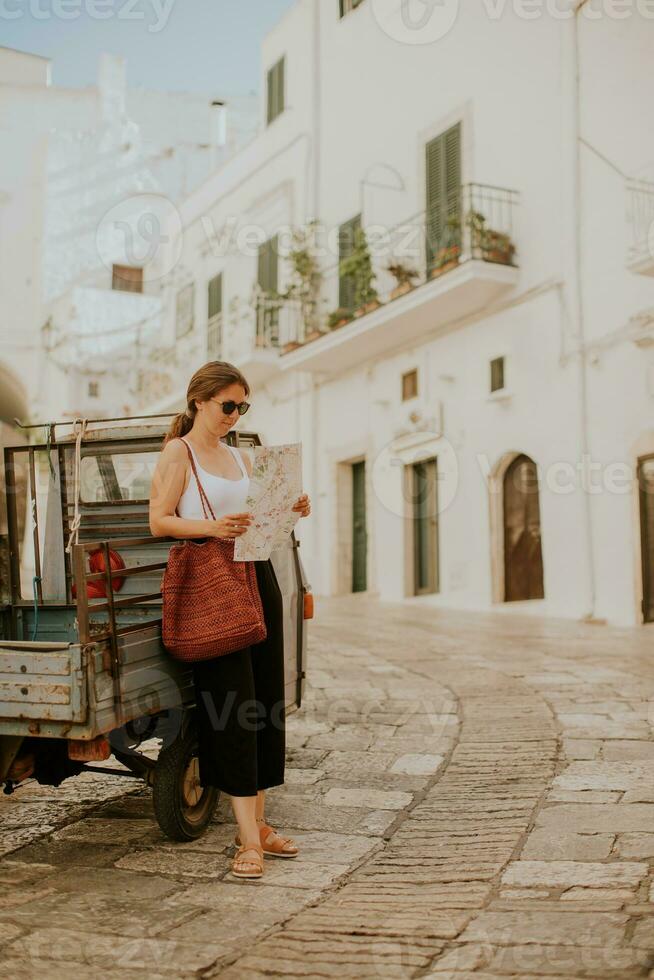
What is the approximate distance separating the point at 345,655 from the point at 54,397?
65.4 feet

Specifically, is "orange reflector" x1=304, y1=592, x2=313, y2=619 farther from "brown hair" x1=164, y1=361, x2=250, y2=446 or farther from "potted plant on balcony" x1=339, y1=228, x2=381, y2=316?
"potted plant on balcony" x1=339, y1=228, x2=381, y2=316

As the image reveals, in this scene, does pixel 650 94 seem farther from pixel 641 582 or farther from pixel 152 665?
pixel 152 665

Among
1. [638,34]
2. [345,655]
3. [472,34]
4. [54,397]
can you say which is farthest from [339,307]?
[54,397]

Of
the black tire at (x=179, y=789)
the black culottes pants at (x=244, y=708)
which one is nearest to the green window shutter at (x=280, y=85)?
the black culottes pants at (x=244, y=708)

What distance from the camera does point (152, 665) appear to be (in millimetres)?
3527

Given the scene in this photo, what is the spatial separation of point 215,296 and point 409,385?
7.46 m

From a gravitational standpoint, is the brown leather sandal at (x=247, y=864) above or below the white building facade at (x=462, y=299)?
below

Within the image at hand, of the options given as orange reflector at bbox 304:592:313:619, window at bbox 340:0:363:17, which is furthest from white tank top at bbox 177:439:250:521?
window at bbox 340:0:363:17

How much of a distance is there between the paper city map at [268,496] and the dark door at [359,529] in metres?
13.8

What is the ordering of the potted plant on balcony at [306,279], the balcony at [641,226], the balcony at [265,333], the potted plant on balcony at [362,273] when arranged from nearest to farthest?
1. the balcony at [641,226]
2. the potted plant on balcony at [362,273]
3. the potted plant on balcony at [306,279]
4. the balcony at [265,333]

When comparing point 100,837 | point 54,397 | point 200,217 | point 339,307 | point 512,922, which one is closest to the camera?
point 512,922

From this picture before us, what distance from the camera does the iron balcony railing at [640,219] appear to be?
34.9 ft

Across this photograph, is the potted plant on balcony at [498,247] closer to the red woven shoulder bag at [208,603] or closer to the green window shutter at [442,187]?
the green window shutter at [442,187]

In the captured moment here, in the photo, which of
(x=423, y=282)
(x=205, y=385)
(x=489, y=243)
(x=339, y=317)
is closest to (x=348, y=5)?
(x=339, y=317)
